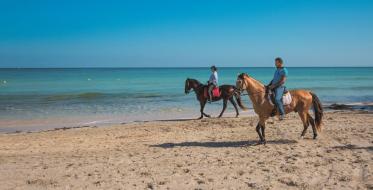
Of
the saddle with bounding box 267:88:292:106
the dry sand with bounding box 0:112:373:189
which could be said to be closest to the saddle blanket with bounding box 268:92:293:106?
the saddle with bounding box 267:88:292:106

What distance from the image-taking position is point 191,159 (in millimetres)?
9062

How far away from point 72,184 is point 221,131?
22.1 ft

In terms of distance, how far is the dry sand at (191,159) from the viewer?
7352mm

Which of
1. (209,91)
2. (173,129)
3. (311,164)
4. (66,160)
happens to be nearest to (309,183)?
(311,164)

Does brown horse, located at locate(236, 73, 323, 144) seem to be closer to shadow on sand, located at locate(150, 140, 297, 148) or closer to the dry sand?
shadow on sand, located at locate(150, 140, 297, 148)

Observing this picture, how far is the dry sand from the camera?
7.35 m

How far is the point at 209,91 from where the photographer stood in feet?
57.3

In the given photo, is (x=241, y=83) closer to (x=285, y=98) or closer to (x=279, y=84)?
(x=279, y=84)

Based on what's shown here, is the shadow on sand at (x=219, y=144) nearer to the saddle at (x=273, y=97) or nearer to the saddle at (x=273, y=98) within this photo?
the saddle at (x=273, y=98)

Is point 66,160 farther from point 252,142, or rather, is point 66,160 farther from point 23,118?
point 23,118

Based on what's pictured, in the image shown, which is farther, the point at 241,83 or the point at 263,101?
the point at 263,101

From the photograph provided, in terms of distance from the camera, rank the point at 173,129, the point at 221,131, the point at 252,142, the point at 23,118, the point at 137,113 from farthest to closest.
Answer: the point at 137,113 < the point at 23,118 < the point at 173,129 < the point at 221,131 < the point at 252,142

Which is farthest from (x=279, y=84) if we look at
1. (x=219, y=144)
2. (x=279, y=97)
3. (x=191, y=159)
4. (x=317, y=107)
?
(x=191, y=159)

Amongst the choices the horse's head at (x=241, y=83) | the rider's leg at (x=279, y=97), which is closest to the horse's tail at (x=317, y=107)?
the rider's leg at (x=279, y=97)
